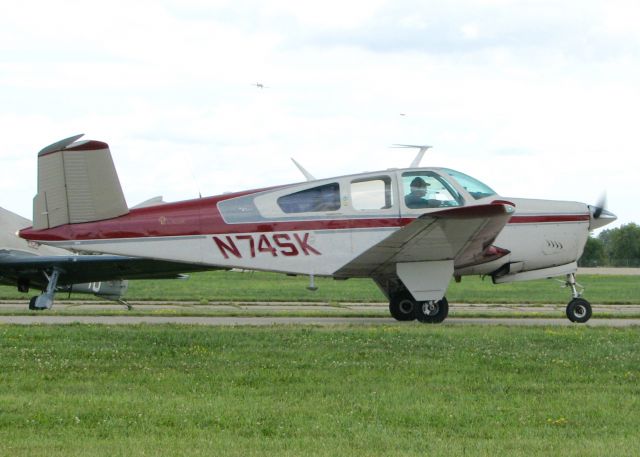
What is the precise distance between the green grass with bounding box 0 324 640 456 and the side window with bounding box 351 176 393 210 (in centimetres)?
339

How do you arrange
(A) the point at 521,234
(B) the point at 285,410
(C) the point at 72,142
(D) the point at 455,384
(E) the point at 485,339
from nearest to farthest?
(B) the point at 285,410, (D) the point at 455,384, (E) the point at 485,339, (C) the point at 72,142, (A) the point at 521,234

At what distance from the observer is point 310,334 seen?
12852mm

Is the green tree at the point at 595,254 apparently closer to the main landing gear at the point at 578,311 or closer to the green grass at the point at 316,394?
→ the main landing gear at the point at 578,311

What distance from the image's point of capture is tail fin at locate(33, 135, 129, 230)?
1501 centimetres

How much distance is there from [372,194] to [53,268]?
31.2 ft

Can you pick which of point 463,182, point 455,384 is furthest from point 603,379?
point 463,182

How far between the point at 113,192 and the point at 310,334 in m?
4.58

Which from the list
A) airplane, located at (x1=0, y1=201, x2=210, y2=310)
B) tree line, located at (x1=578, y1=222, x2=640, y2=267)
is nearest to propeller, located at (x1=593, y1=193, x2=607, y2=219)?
airplane, located at (x1=0, y1=201, x2=210, y2=310)

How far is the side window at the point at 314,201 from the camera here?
15453mm

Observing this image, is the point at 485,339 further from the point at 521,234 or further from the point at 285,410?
the point at 285,410

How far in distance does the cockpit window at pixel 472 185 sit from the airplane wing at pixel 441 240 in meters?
0.88

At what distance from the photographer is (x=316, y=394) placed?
812 cm

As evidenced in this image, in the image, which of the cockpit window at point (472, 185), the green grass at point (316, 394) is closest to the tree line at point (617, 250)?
the cockpit window at point (472, 185)

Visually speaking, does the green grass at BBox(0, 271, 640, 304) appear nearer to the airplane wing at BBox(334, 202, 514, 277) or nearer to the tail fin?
the airplane wing at BBox(334, 202, 514, 277)
